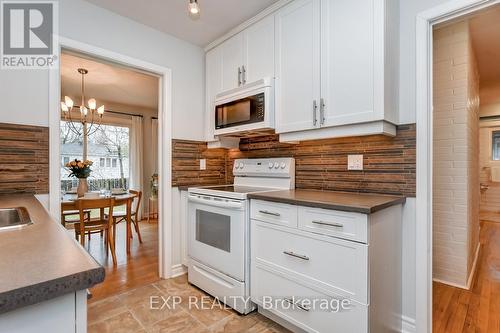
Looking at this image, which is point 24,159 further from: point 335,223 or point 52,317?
point 335,223

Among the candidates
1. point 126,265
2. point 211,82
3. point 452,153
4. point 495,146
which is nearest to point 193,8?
point 211,82

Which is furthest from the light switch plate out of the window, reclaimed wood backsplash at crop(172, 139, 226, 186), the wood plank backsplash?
the window

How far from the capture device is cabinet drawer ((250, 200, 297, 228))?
1662 millimetres

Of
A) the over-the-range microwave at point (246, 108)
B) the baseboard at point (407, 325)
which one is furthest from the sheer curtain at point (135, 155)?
the baseboard at point (407, 325)

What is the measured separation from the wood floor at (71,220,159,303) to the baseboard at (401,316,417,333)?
6.84 feet

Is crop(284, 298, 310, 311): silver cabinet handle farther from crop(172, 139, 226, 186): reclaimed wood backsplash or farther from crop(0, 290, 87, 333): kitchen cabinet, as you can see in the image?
crop(172, 139, 226, 186): reclaimed wood backsplash

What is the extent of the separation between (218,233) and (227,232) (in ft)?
0.41

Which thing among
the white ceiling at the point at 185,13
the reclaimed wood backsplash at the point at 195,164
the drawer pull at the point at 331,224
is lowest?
the drawer pull at the point at 331,224

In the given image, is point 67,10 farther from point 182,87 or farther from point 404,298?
point 404,298

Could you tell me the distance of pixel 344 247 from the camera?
141cm

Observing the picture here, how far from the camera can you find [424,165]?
1644mm

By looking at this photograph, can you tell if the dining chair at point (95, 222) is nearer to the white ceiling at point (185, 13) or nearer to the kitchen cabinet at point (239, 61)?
the kitchen cabinet at point (239, 61)

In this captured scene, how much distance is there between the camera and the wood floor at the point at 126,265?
237 cm

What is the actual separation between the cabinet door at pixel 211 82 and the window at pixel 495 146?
20.9ft
